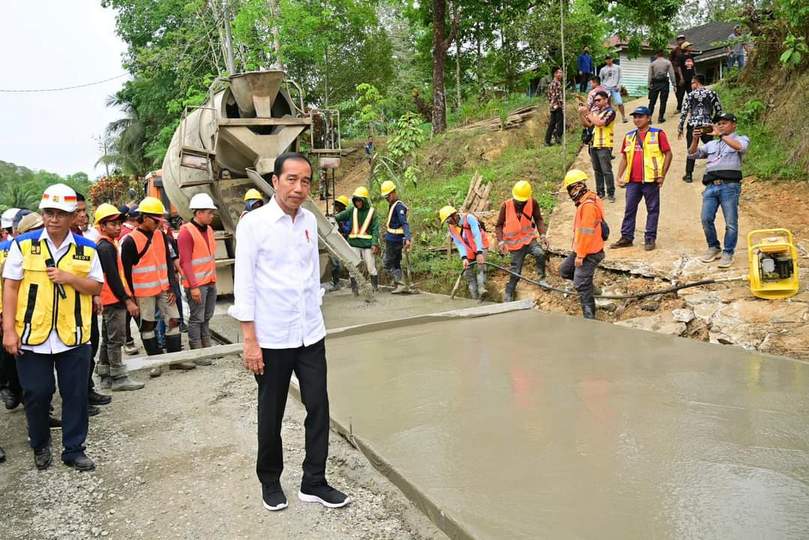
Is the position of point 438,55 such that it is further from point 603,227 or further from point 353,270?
point 603,227

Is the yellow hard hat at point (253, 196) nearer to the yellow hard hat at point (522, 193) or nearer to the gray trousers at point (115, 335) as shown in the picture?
the gray trousers at point (115, 335)

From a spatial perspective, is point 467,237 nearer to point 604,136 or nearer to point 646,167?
point 646,167

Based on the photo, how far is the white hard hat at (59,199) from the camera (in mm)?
3424

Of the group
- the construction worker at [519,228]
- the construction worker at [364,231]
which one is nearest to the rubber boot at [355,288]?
the construction worker at [364,231]

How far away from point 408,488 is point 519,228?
15.8 ft

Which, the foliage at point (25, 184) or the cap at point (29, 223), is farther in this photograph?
the foliage at point (25, 184)

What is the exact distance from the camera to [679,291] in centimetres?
595

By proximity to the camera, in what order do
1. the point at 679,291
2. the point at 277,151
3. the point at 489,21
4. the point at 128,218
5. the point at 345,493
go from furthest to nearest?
1. the point at 489,21
2. the point at 277,151
3. the point at 128,218
4. the point at 679,291
5. the point at 345,493

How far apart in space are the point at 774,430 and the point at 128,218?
6.33m

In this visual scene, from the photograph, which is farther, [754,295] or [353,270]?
[353,270]

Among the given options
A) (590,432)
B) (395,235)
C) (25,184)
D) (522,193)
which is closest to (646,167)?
(522,193)

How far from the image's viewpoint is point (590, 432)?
321 cm

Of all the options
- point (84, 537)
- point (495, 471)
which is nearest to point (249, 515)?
point (84, 537)

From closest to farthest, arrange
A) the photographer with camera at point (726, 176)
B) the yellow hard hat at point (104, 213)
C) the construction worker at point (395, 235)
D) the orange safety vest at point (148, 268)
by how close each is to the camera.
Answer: the yellow hard hat at point (104, 213), the orange safety vest at point (148, 268), the photographer with camera at point (726, 176), the construction worker at point (395, 235)
